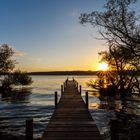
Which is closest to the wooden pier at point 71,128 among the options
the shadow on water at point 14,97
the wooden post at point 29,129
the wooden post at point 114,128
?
the wooden post at point 29,129

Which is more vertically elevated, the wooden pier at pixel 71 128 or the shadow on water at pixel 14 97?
the wooden pier at pixel 71 128

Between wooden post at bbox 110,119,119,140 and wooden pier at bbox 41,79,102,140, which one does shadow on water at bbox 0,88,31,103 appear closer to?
wooden pier at bbox 41,79,102,140

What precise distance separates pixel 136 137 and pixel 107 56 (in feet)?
87.4

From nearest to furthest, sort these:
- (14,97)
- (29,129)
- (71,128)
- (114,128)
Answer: (114,128) → (29,129) → (71,128) → (14,97)

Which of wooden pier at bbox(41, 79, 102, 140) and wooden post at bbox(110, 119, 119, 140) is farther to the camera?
wooden pier at bbox(41, 79, 102, 140)

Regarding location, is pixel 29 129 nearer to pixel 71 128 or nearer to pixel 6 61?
pixel 71 128

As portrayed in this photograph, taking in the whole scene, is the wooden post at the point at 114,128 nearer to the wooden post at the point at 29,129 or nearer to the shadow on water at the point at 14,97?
the wooden post at the point at 29,129

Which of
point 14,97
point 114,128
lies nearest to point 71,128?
point 114,128

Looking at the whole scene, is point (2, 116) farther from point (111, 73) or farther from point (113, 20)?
point (111, 73)

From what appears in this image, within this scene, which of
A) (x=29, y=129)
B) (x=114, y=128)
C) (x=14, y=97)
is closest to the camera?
(x=114, y=128)

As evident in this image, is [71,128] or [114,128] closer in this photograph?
[114,128]

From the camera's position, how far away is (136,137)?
55.6ft

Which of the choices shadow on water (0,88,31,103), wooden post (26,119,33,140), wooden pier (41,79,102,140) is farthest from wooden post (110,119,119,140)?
shadow on water (0,88,31,103)

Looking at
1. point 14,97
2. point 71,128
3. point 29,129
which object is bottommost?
point 14,97
